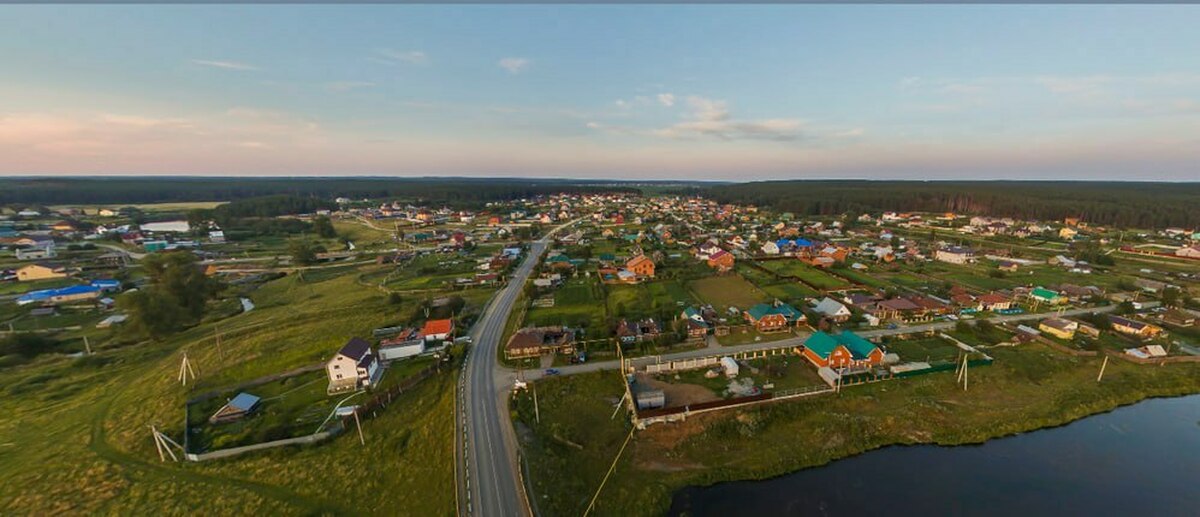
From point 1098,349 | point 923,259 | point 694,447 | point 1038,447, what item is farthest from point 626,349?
point 923,259

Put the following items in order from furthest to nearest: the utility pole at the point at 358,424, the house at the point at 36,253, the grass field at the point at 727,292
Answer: the house at the point at 36,253 < the grass field at the point at 727,292 < the utility pole at the point at 358,424

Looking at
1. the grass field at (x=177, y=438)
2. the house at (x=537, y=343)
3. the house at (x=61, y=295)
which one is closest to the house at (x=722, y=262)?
the house at (x=537, y=343)

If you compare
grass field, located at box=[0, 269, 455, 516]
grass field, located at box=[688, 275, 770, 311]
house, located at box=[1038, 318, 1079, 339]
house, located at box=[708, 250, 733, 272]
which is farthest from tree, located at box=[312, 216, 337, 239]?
house, located at box=[1038, 318, 1079, 339]

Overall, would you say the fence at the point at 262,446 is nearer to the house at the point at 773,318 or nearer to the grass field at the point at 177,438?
the grass field at the point at 177,438

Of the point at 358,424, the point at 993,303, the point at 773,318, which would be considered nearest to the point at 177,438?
the point at 358,424

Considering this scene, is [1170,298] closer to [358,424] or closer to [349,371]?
[358,424]

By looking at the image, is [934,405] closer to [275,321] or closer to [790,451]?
[790,451]

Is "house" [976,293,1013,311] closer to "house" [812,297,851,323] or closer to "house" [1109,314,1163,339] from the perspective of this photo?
"house" [1109,314,1163,339]

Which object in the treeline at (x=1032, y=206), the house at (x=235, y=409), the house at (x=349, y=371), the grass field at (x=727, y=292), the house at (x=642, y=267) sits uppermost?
the treeline at (x=1032, y=206)
